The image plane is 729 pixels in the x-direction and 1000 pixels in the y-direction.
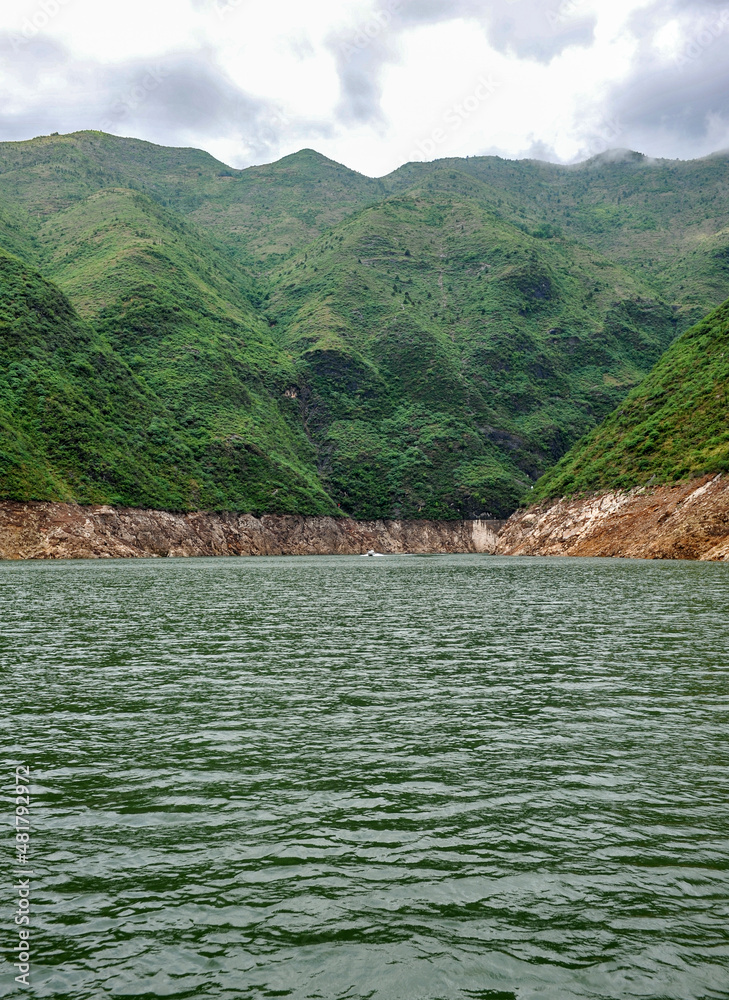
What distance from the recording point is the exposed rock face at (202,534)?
103000mm

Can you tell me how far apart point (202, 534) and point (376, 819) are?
129m

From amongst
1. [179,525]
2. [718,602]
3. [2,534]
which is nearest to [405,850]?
[718,602]

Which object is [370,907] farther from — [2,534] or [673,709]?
[2,534]

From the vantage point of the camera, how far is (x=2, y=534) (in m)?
98.7

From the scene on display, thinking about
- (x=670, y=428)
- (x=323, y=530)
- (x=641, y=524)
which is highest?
(x=670, y=428)

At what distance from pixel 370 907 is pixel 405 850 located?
1677 mm

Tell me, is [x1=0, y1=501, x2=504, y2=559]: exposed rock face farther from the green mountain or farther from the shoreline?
the green mountain

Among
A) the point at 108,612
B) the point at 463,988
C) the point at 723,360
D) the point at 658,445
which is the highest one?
the point at 723,360

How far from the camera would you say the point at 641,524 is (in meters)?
97.3
